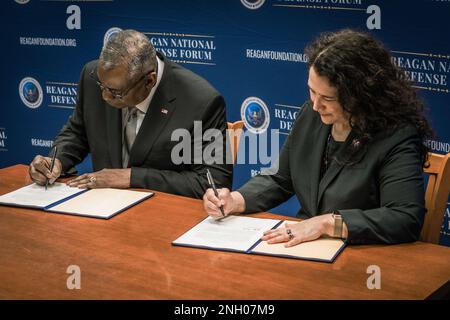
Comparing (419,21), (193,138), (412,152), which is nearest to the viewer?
(412,152)

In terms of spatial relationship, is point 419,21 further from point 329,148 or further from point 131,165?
point 131,165

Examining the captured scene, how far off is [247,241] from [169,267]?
0.34 meters

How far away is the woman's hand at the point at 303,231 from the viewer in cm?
245

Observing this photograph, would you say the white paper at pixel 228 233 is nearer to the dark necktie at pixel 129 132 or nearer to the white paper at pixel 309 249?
the white paper at pixel 309 249

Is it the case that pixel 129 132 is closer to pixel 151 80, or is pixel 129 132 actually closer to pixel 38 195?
pixel 151 80

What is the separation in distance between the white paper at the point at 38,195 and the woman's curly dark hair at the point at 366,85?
4.26 feet

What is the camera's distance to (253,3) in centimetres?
462

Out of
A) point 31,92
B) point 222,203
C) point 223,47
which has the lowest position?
point 222,203

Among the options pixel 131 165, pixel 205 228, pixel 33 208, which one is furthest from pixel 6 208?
pixel 205 228

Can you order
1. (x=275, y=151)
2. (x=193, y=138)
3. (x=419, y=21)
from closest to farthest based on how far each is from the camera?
(x=193, y=138) → (x=419, y=21) → (x=275, y=151)

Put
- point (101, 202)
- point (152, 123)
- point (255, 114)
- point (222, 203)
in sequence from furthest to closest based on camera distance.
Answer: point (255, 114) → point (152, 123) → point (101, 202) → point (222, 203)

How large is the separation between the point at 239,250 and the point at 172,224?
419 millimetres

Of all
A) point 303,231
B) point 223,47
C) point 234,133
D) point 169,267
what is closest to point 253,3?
point 223,47

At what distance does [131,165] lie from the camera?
3.45m
